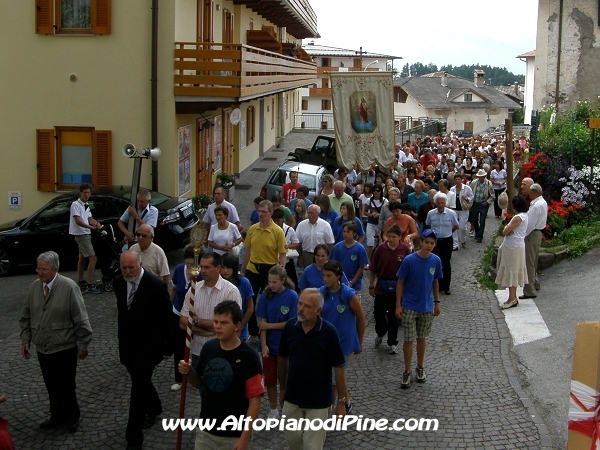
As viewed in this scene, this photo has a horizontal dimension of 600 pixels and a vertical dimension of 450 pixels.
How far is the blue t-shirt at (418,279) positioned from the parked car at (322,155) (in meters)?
19.2

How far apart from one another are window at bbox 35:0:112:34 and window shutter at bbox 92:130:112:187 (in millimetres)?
2095

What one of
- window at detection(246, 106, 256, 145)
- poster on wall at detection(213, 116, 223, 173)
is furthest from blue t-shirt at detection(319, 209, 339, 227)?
window at detection(246, 106, 256, 145)

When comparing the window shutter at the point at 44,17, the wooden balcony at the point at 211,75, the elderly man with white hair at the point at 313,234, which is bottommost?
the elderly man with white hair at the point at 313,234

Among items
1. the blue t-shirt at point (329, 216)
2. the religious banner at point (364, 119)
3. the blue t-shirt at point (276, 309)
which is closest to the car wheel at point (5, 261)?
the blue t-shirt at point (329, 216)

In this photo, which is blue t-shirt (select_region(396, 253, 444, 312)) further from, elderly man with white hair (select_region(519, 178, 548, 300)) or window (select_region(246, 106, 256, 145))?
window (select_region(246, 106, 256, 145))

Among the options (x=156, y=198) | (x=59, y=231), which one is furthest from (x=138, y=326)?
(x=156, y=198)

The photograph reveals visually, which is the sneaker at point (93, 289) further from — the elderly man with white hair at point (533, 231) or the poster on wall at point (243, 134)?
the poster on wall at point (243, 134)

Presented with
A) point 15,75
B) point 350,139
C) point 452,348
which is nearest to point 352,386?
point 452,348

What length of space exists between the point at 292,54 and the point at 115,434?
1039 inches

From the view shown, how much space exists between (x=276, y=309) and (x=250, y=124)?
23196 millimetres

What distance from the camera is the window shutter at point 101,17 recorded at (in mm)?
16266

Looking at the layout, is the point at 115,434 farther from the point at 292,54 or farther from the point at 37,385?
the point at 292,54

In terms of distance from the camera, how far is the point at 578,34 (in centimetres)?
3058

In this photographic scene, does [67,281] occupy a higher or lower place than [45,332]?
higher
